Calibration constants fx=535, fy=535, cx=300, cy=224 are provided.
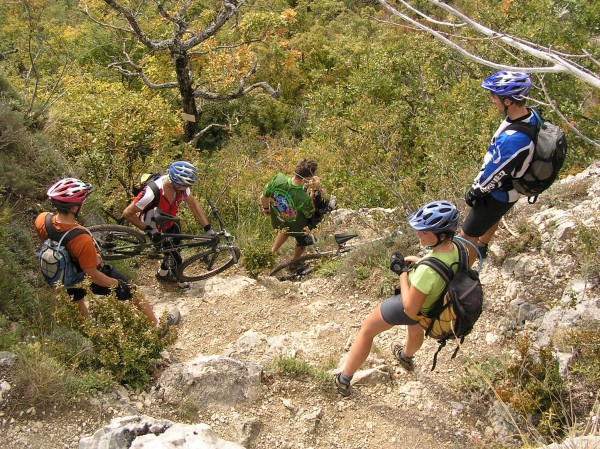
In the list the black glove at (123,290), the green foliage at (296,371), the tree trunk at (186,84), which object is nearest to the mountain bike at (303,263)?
the black glove at (123,290)

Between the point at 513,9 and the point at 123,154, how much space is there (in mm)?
9047

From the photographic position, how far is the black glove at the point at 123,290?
569cm

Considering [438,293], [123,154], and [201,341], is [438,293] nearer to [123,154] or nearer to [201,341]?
[201,341]

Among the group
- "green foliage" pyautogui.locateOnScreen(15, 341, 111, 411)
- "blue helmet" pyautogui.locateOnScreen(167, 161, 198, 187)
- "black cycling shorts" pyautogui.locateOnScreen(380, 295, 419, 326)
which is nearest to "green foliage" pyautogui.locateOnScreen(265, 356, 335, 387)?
"black cycling shorts" pyautogui.locateOnScreen(380, 295, 419, 326)

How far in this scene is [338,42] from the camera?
2091 centimetres

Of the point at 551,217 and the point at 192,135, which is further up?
the point at 551,217

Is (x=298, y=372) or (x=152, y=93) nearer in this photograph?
(x=298, y=372)

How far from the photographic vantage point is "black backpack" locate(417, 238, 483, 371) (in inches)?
162

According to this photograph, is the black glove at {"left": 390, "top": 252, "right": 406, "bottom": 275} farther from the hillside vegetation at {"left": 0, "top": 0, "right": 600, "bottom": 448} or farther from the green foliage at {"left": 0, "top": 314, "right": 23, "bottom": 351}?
the green foliage at {"left": 0, "top": 314, "right": 23, "bottom": 351}

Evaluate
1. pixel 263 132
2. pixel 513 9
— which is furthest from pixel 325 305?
pixel 263 132

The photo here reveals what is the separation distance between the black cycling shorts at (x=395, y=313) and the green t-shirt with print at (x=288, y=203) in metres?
3.27

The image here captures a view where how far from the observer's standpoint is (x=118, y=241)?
24.9 feet

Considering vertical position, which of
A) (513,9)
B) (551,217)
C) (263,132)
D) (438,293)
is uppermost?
(513,9)

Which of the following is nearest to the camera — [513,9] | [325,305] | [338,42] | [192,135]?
[325,305]
